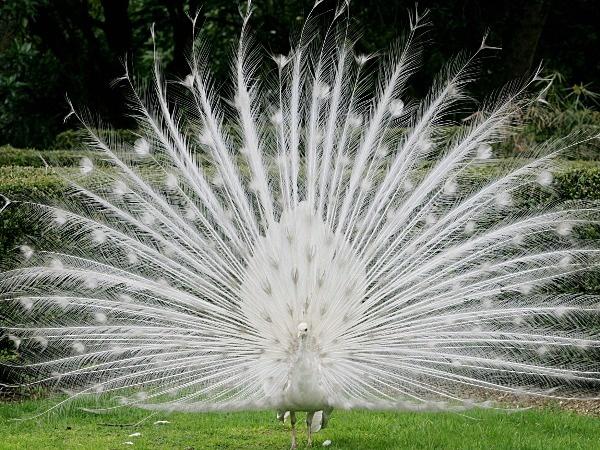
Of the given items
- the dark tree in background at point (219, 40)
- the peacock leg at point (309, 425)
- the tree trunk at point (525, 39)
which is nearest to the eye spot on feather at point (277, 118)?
the peacock leg at point (309, 425)

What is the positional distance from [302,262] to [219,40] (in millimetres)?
11949

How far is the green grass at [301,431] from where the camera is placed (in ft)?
20.9

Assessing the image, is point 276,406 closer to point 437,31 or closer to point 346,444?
point 346,444

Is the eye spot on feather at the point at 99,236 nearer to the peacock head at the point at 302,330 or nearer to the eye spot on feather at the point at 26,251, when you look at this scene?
the eye spot on feather at the point at 26,251

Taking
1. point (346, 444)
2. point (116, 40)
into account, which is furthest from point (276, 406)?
point (116, 40)

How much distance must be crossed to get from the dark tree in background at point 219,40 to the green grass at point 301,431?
934 centimetres

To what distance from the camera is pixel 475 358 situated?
242 inches

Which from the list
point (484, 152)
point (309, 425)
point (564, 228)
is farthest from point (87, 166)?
point (564, 228)

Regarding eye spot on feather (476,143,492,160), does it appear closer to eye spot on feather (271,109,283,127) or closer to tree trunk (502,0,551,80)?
eye spot on feather (271,109,283,127)

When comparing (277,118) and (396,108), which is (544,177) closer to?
(396,108)

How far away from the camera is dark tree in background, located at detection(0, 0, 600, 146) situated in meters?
16.3

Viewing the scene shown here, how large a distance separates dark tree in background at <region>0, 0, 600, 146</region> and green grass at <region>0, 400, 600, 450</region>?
9341 millimetres

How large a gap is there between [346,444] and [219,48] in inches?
461

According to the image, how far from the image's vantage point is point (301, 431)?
6.85m
